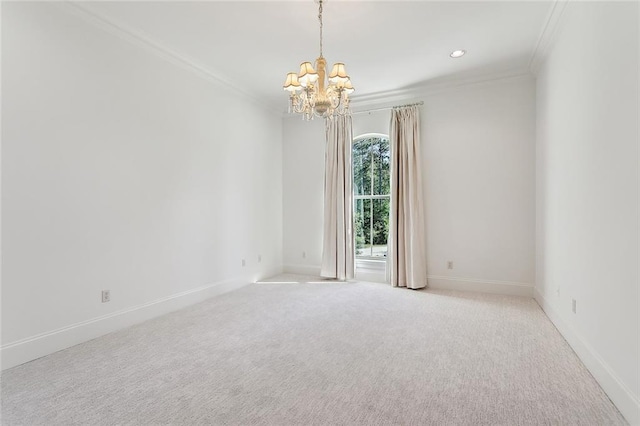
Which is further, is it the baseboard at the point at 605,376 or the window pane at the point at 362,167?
the window pane at the point at 362,167

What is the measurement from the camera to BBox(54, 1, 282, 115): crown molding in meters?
2.97

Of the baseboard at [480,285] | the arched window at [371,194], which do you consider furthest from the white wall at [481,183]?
the arched window at [371,194]

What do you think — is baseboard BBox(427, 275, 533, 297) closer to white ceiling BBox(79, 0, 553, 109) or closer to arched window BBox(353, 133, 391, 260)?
arched window BBox(353, 133, 391, 260)

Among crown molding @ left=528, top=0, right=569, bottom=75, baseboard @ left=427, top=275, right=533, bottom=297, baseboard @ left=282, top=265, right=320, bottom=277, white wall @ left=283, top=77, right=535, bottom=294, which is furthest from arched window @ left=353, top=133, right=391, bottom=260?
crown molding @ left=528, top=0, right=569, bottom=75

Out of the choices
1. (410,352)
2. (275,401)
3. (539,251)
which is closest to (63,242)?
(275,401)

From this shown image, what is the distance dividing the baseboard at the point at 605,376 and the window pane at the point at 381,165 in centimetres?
305

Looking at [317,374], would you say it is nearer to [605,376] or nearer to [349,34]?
[605,376]

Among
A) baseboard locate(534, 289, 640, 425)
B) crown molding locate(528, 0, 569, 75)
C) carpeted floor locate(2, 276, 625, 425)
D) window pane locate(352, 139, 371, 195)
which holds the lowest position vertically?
carpeted floor locate(2, 276, 625, 425)

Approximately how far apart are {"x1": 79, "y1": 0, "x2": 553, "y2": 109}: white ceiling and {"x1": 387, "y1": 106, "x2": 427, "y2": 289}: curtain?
0.75 m

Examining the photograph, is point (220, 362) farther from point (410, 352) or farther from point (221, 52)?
point (221, 52)

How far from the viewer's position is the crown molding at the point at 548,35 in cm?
295

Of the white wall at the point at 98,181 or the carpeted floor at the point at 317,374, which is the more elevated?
the white wall at the point at 98,181

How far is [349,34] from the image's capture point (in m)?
3.44

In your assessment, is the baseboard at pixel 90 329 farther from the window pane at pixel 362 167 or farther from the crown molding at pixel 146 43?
the window pane at pixel 362 167
